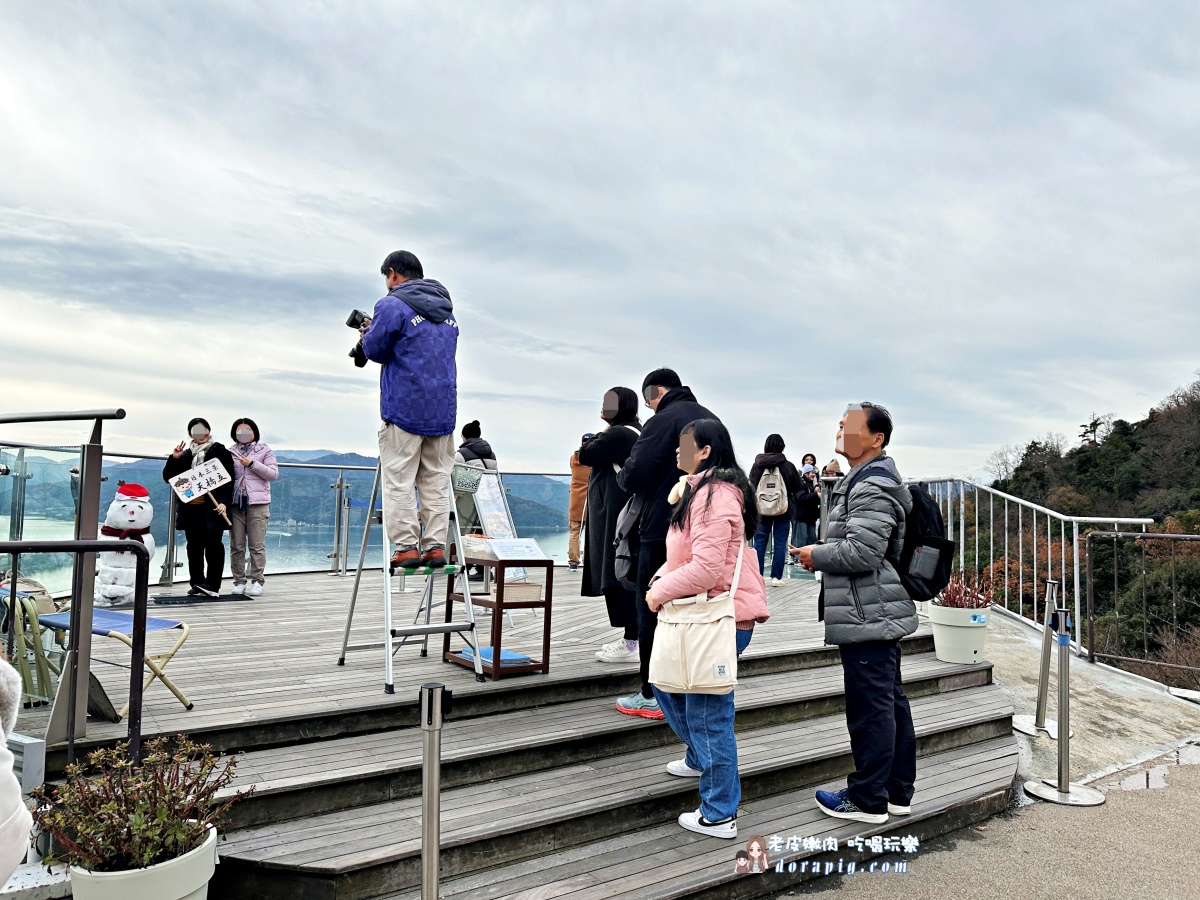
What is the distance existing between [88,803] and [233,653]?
2699 millimetres

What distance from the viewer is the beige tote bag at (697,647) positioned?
3.54 meters

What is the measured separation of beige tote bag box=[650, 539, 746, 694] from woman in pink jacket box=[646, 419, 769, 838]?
54mm

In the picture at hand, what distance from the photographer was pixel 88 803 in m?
2.85

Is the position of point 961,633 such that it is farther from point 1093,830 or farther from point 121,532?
point 121,532

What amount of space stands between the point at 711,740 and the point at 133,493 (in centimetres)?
613

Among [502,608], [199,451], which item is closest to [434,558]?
[502,608]

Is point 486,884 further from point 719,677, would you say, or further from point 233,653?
point 233,653

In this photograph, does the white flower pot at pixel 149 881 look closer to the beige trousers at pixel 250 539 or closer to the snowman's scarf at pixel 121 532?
the snowman's scarf at pixel 121 532

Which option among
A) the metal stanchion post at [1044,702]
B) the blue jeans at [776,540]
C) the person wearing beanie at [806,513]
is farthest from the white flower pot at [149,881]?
the person wearing beanie at [806,513]

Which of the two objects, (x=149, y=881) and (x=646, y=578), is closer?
(x=149, y=881)

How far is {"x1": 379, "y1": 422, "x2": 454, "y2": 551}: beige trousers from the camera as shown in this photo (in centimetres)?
460

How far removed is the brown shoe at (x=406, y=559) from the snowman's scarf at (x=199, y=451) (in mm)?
4130

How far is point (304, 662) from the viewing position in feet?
17.2

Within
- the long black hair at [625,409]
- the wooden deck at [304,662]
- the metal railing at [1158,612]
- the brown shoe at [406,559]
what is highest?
the long black hair at [625,409]
